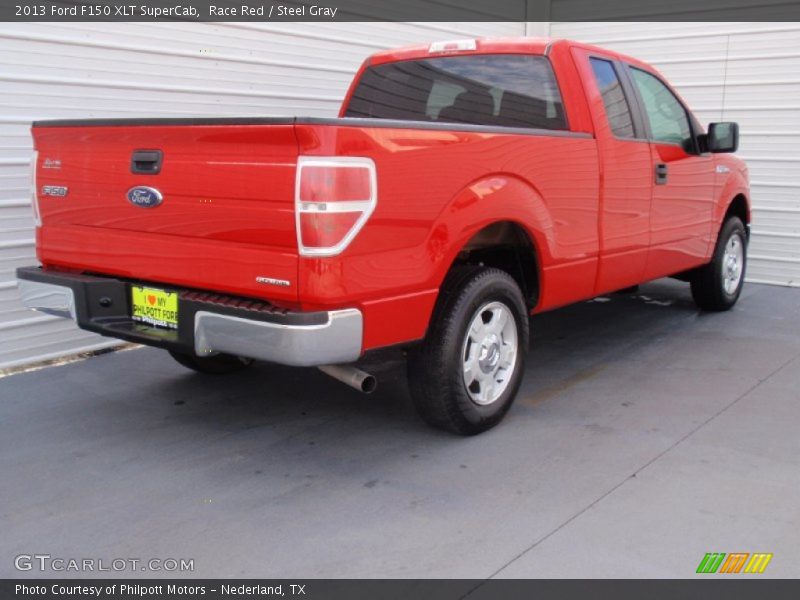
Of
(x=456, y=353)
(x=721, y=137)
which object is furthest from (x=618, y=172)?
(x=456, y=353)

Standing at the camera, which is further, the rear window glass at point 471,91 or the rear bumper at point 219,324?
the rear window glass at point 471,91

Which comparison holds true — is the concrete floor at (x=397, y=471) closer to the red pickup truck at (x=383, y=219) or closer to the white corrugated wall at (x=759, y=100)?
the red pickup truck at (x=383, y=219)

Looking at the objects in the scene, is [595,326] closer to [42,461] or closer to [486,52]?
[486,52]

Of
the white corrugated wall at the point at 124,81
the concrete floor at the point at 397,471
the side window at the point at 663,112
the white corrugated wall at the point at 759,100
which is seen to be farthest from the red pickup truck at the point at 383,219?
the white corrugated wall at the point at 759,100

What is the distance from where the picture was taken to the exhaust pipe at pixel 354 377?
3.58 meters

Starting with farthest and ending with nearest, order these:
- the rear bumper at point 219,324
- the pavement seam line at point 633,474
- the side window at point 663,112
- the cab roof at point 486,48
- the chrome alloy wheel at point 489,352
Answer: the side window at point 663,112, the cab roof at point 486,48, the chrome alloy wheel at point 489,352, the rear bumper at point 219,324, the pavement seam line at point 633,474

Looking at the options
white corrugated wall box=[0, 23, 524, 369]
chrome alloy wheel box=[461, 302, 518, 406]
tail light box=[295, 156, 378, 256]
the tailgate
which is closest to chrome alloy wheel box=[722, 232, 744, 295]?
chrome alloy wheel box=[461, 302, 518, 406]

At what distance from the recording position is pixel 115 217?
3.73 meters

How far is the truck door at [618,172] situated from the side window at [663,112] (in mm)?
219

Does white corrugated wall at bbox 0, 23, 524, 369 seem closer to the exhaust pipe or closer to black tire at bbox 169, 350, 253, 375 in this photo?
black tire at bbox 169, 350, 253, 375

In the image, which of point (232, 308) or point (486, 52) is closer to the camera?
point (232, 308)

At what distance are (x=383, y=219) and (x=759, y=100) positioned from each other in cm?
640

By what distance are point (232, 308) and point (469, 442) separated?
4.63 feet
